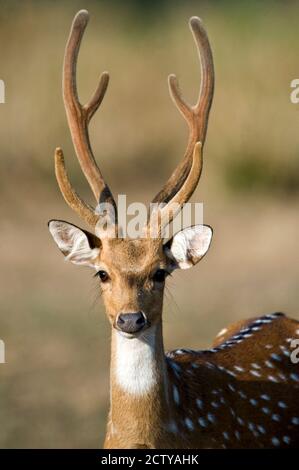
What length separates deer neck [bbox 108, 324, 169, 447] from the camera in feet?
19.5

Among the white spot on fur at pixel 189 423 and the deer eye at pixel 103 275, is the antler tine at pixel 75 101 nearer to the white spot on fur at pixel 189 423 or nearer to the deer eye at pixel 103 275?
the deer eye at pixel 103 275

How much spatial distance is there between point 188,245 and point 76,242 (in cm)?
47

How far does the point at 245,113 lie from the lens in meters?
15.0

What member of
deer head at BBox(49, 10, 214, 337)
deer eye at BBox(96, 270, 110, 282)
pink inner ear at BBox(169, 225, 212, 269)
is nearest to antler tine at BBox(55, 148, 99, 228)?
deer head at BBox(49, 10, 214, 337)

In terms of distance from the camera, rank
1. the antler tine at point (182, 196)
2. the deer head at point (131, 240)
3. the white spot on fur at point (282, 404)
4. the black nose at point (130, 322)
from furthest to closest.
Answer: the white spot on fur at point (282, 404) < the antler tine at point (182, 196) < the deer head at point (131, 240) < the black nose at point (130, 322)

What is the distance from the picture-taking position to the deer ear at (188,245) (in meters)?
6.12

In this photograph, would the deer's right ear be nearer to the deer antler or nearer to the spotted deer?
the spotted deer

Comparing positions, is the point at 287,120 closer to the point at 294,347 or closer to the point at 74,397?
the point at 74,397

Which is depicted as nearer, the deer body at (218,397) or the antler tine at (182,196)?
the deer body at (218,397)

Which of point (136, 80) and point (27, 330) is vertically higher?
point (136, 80)

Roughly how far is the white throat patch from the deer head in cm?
9

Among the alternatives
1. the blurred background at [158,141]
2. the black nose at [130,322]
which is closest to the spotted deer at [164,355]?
the black nose at [130,322]
